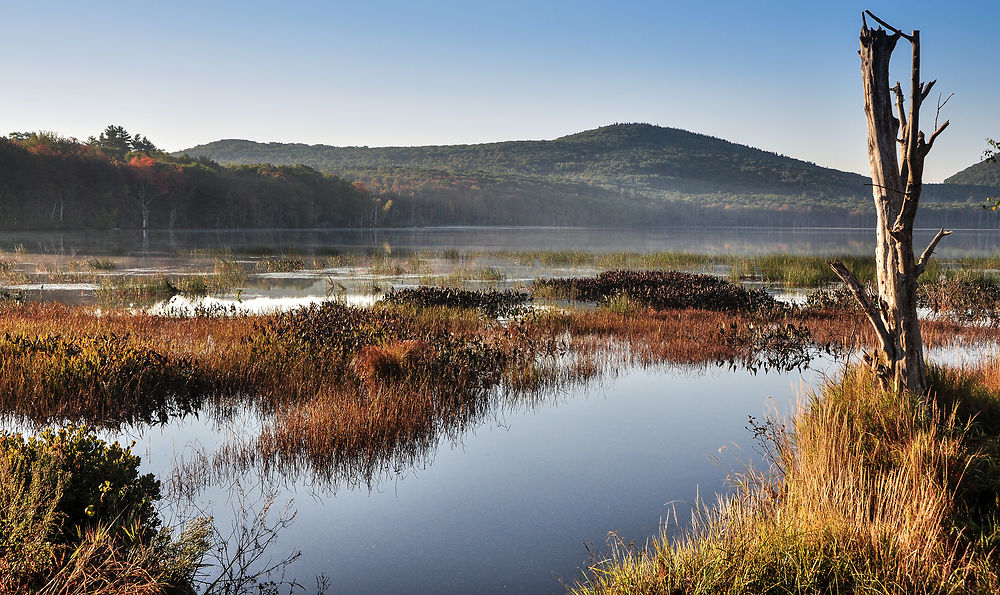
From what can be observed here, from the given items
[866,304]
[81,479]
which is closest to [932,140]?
[866,304]

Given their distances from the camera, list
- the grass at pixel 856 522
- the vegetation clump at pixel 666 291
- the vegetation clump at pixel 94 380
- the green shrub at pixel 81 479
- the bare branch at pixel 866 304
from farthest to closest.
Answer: the vegetation clump at pixel 666 291 → the vegetation clump at pixel 94 380 → the bare branch at pixel 866 304 → the green shrub at pixel 81 479 → the grass at pixel 856 522

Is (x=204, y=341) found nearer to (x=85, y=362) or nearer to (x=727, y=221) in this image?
(x=85, y=362)

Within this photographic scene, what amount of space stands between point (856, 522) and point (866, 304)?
2.19 metres

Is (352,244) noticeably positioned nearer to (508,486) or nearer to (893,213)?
(508,486)

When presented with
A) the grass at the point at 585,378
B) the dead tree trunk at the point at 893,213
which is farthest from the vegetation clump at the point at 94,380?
the dead tree trunk at the point at 893,213

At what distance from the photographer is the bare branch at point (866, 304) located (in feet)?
18.2

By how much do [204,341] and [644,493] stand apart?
25.3 ft

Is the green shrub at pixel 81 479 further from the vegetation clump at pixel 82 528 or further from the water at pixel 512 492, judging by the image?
the water at pixel 512 492

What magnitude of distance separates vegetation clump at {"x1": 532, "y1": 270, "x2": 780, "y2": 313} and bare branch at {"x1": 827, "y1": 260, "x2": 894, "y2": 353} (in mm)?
9750

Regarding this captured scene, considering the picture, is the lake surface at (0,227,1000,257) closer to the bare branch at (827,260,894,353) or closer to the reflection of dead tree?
the reflection of dead tree

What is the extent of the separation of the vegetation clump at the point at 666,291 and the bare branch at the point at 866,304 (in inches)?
384

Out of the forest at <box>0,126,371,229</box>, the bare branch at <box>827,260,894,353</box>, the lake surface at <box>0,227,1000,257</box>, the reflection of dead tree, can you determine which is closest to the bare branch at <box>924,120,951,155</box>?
the bare branch at <box>827,260,894,353</box>

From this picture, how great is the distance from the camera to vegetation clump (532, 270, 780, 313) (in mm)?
16312

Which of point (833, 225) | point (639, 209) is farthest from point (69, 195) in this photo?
point (833, 225)
